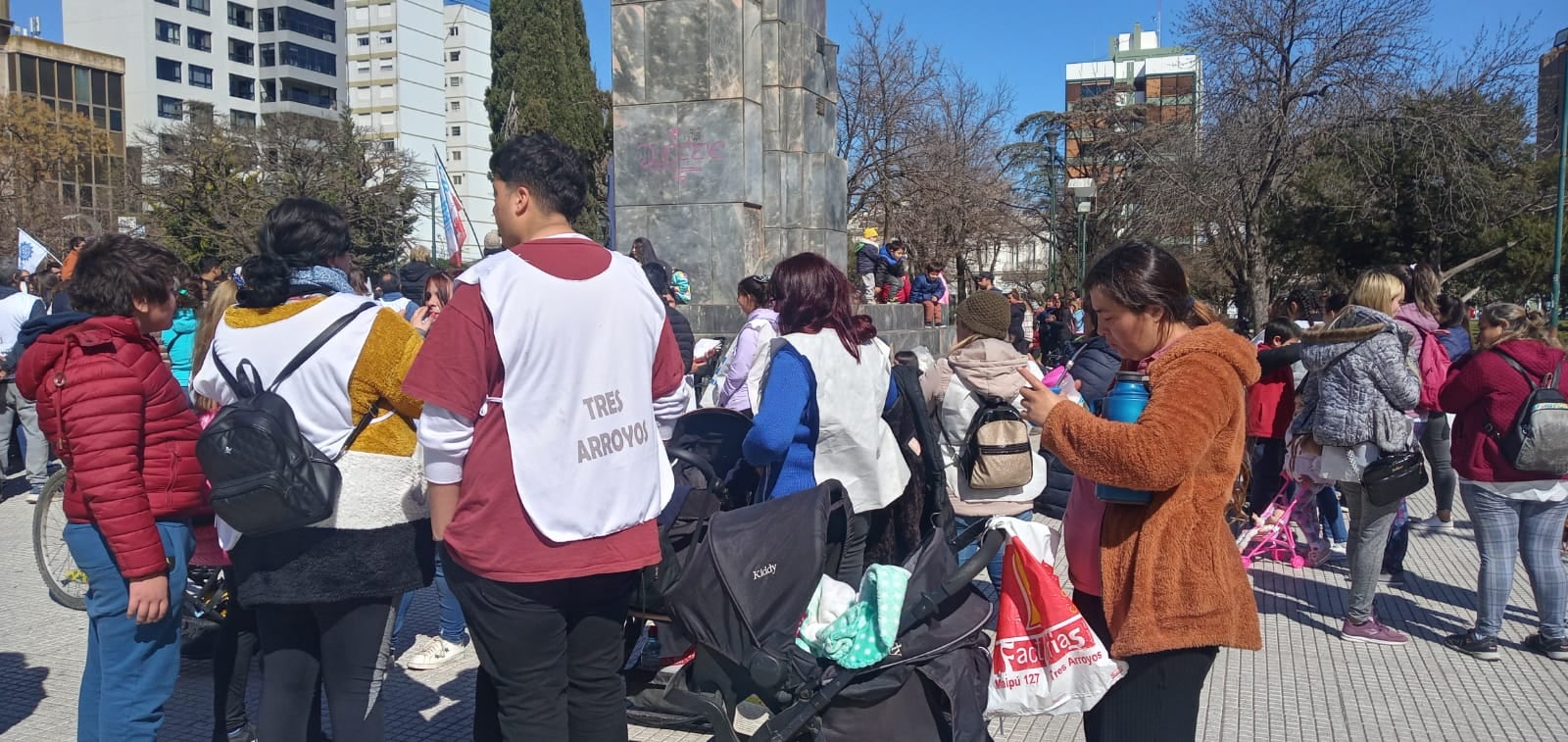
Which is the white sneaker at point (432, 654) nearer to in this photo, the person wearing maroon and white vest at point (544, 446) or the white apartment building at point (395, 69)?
the person wearing maroon and white vest at point (544, 446)

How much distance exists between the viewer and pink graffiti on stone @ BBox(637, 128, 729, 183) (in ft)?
36.7

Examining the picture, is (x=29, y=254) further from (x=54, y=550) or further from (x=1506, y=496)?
(x=1506, y=496)

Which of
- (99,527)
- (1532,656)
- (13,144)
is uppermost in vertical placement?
(13,144)

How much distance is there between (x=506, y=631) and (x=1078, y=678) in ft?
4.57

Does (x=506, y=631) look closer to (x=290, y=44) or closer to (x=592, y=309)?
(x=592, y=309)

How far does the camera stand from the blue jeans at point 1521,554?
5270 mm

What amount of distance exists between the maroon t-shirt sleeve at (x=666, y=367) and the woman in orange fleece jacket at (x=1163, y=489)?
96 centimetres

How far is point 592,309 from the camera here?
2.67m

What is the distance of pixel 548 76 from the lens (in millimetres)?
47125

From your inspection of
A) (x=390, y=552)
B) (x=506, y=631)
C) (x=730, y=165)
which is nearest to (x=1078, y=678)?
(x=506, y=631)

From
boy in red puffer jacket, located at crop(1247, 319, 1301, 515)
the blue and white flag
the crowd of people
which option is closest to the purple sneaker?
boy in red puffer jacket, located at crop(1247, 319, 1301, 515)

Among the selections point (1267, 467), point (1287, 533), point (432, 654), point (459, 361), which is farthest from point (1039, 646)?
point (1267, 467)

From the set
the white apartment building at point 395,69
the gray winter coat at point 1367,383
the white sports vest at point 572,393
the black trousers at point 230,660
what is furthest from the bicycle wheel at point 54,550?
the white apartment building at point 395,69

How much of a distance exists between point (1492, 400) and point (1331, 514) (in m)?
2.40
